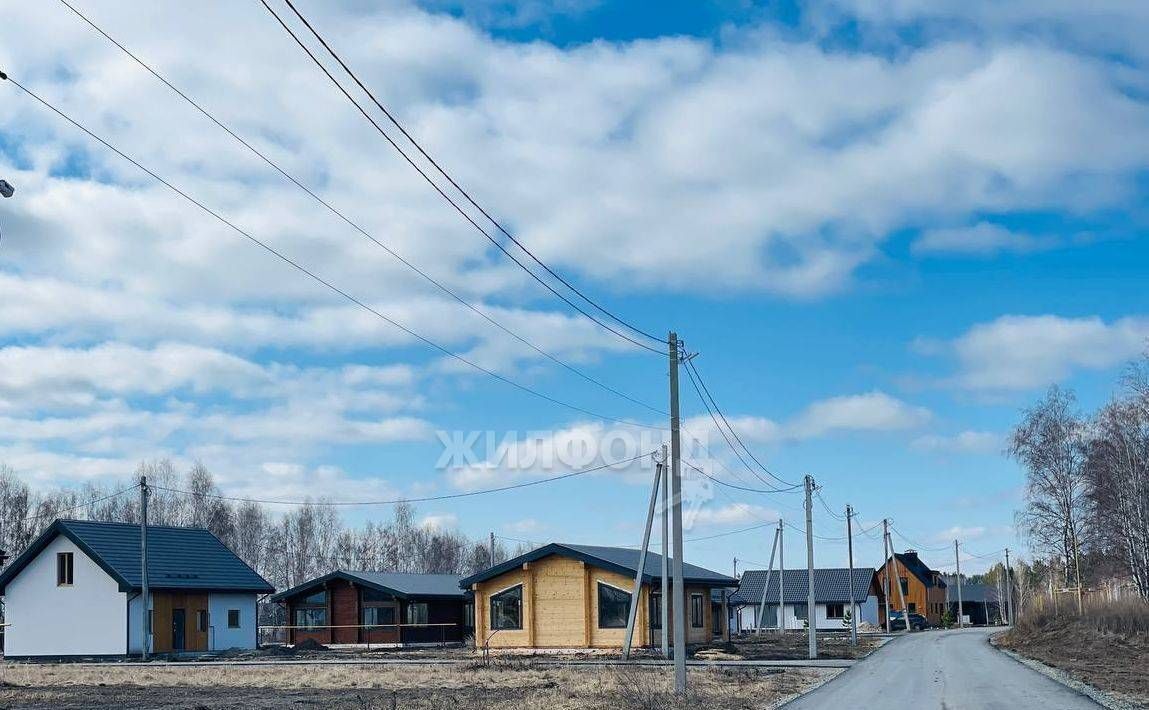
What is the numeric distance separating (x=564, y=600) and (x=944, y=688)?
2199 centimetres

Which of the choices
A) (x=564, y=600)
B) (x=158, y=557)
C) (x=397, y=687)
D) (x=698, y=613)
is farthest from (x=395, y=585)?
(x=397, y=687)

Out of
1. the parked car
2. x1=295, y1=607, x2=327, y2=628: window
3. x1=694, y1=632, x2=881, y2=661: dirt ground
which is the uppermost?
x1=295, y1=607, x2=327, y2=628: window

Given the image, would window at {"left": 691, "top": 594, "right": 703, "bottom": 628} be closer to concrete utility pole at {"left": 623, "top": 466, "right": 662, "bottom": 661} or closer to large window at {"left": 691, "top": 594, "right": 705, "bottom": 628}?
large window at {"left": 691, "top": 594, "right": 705, "bottom": 628}

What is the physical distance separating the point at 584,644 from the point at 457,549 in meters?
79.2

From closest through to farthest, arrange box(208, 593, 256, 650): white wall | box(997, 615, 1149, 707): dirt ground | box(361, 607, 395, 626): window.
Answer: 1. box(997, 615, 1149, 707): dirt ground
2. box(208, 593, 256, 650): white wall
3. box(361, 607, 395, 626): window

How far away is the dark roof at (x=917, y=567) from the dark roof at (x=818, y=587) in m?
22.2

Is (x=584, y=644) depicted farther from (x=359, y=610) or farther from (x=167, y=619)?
(x=167, y=619)

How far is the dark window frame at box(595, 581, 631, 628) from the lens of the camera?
45.0 m

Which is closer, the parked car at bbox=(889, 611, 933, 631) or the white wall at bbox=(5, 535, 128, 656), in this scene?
the white wall at bbox=(5, 535, 128, 656)

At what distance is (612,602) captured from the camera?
4534 centimetres

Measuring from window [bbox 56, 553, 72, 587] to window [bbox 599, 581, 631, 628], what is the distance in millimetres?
23943

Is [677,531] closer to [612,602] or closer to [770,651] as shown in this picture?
[612,602]

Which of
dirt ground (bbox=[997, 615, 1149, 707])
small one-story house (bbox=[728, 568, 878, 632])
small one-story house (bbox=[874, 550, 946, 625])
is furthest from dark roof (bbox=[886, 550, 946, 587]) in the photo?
dirt ground (bbox=[997, 615, 1149, 707])

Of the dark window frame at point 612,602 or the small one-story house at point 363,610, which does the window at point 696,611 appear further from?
the small one-story house at point 363,610
